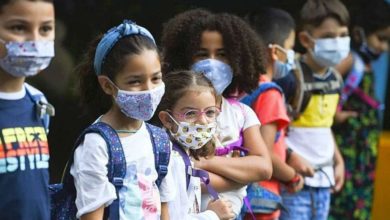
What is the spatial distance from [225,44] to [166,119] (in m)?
0.62

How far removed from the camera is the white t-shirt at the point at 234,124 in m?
4.38

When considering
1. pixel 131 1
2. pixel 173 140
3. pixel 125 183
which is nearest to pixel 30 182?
pixel 125 183

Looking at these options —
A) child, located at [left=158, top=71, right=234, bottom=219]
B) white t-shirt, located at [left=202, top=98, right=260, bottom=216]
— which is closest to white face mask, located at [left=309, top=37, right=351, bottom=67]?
white t-shirt, located at [left=202, top=98, right=260, bottom=216]

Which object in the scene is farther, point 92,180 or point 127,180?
point 127,180

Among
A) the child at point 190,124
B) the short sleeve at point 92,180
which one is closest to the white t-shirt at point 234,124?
the child at point 190,124

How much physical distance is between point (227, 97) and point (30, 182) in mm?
1350

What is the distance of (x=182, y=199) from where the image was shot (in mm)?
3980

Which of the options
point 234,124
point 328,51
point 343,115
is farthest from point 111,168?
point 343,115

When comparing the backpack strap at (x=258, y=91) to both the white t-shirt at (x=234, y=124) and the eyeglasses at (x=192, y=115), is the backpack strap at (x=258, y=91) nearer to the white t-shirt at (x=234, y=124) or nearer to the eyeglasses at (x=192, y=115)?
the white t-shirt at (x=234, y=124)

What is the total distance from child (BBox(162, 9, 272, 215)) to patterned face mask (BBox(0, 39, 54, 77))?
3.15 ft

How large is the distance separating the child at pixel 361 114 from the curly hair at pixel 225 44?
232 centimetres

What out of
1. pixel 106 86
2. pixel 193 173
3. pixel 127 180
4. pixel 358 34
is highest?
pixel 106 86

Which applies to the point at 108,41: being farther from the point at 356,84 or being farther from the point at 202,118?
the point at 356,84

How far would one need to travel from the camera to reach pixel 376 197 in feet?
23.8
